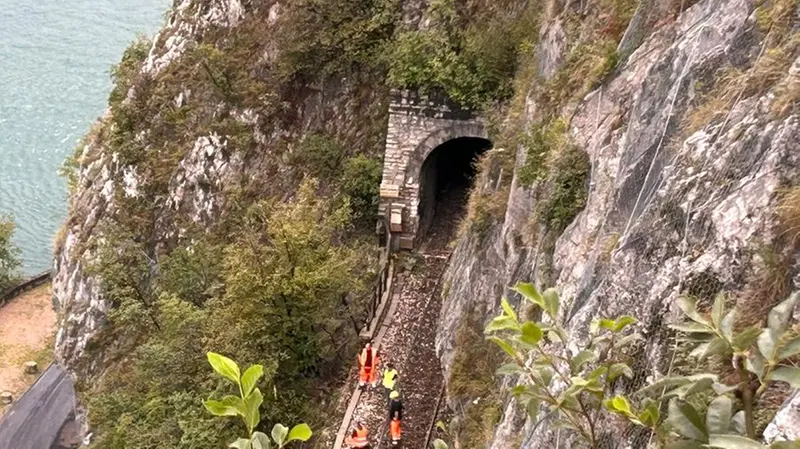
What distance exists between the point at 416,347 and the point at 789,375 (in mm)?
12737

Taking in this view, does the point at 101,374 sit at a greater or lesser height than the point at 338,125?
lesser

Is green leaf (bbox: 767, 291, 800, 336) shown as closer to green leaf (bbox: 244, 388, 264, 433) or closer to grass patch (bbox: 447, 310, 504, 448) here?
green leaf (bbox: 244, 388, 264, 433)

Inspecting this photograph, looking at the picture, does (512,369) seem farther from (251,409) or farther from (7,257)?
(7,257)

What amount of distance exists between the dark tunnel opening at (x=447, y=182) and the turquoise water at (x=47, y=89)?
870 inches

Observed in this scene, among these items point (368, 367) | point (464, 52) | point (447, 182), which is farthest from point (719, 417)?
point (447, 182)

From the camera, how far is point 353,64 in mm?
20094

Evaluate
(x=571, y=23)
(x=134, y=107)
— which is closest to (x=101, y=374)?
(x=134, y=107)

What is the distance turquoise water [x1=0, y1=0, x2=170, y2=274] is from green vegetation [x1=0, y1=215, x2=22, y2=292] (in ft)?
6.76

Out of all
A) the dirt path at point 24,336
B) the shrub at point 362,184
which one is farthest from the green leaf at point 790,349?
the dirt path at point 24,336

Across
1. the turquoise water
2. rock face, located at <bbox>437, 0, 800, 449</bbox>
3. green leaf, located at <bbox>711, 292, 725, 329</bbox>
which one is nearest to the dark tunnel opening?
rock face, located at <bbox>437, 0, 800, 449</bbox>

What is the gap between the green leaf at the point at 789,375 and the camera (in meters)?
2.21

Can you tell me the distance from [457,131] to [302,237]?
6.57 m

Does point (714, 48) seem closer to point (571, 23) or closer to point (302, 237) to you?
point (571, 23)

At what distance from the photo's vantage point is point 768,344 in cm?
233
